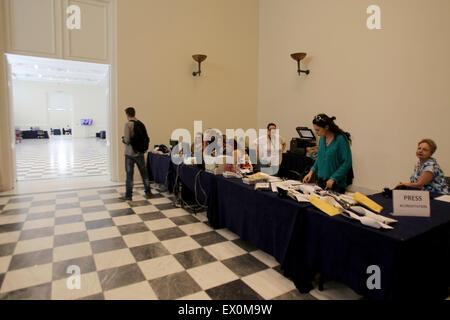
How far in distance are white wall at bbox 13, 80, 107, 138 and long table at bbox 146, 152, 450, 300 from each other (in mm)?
18824

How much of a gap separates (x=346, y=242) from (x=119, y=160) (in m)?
5.20

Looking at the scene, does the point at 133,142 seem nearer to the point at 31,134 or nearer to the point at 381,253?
the point at 381,253

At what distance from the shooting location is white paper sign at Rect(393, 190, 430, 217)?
184 cm

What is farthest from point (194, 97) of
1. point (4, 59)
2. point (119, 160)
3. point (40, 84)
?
point (40, 84)

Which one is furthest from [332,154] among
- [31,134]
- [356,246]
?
[31,134]

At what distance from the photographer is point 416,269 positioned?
1559 mm

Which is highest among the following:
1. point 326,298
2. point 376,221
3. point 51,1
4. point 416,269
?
point 51,1

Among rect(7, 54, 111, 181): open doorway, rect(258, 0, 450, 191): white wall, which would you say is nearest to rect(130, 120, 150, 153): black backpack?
rect(258, 0, 450, 191): white wall

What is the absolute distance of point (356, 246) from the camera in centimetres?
170

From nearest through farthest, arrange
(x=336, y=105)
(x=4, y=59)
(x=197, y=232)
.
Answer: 1. (x=197, y=232)
2. (x=4, y=59)
3. (x=336, y=105)

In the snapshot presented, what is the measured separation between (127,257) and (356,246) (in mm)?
2032

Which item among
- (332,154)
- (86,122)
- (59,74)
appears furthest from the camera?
(86,122)

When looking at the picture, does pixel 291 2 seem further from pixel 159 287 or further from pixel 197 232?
pixel 159 287

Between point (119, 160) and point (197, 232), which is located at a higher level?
point (119, 160)
